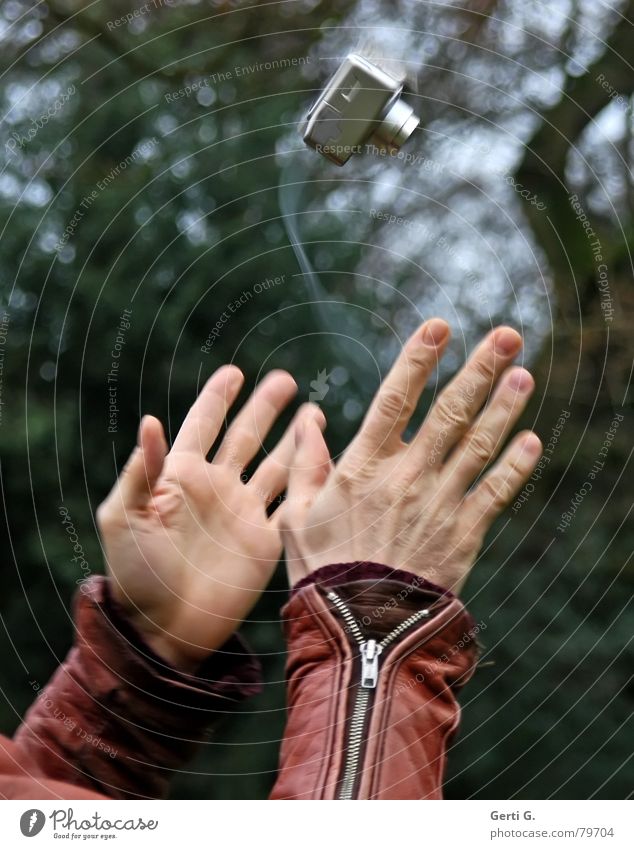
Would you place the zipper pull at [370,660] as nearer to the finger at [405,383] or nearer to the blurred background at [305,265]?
A: the finger at [405,383]

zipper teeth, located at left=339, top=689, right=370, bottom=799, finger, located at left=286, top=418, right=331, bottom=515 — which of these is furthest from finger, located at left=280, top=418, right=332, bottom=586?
zipper teeth, located at left=339, top=689, right=370, bottom=799

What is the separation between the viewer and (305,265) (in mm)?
973

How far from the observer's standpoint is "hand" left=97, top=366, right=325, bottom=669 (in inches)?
26.3

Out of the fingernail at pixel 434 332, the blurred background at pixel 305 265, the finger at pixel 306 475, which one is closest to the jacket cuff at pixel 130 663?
the finger at pixel 306 475

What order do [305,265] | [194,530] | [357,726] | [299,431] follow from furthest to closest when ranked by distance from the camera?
[305,265]
[299,431]
[194,530]
[357,726]

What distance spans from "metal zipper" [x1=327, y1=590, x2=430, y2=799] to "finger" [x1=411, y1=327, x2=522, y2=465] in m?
0.11

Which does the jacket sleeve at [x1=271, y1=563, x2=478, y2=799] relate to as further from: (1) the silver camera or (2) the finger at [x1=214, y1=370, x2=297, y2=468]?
(1) the silver camera

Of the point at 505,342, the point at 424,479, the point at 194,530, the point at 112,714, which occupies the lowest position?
the point at 112,714

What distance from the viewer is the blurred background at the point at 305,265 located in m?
0.97

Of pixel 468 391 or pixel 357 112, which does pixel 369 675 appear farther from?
pixel 357 112

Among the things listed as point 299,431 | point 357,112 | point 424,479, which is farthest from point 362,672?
point 357,112

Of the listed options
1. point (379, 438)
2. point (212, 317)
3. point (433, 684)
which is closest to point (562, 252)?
point (212, 317)

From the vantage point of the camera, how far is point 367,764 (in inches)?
23.6

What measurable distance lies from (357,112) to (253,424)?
239 mm
